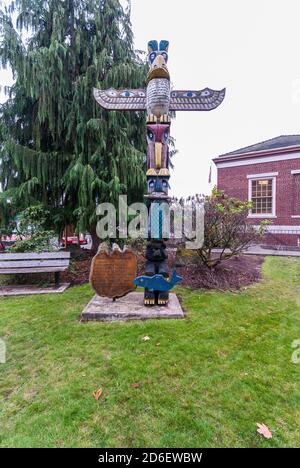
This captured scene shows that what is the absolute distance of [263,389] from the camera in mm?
2217

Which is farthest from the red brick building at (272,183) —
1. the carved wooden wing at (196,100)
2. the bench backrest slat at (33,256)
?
the bench backrest slat at (33,256)

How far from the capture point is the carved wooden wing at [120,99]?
4117 millimetres

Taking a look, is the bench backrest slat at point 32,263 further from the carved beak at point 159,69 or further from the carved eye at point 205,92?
the carved eye at point 205,92

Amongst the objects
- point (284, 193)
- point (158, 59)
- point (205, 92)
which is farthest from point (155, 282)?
point (284, 193)

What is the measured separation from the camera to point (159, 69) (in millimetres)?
3795

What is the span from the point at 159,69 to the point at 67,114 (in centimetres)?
391

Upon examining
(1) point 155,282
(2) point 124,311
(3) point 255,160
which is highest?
(3) point 255,160

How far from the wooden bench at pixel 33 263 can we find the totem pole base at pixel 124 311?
162 centimetres

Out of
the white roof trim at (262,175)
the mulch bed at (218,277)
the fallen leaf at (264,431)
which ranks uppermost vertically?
the white roof trim at (262,175)

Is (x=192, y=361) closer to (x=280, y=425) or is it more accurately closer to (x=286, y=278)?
(x=280, y=425)

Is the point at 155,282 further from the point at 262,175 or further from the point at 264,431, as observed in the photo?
the point at 262,175

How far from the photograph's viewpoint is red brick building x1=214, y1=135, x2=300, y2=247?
39.6 feet
